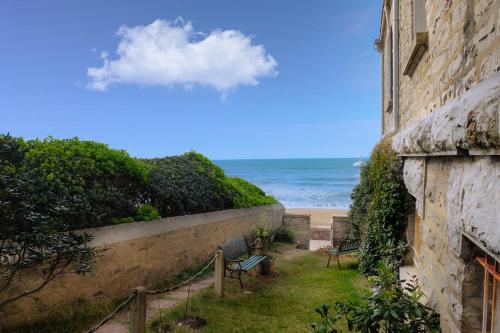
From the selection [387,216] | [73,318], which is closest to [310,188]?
[387,216]

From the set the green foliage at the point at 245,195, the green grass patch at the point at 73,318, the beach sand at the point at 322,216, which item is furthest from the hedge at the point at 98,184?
the beach sand at the point at 322,216

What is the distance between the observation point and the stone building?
1.80m

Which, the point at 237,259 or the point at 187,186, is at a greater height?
the point at 187,186

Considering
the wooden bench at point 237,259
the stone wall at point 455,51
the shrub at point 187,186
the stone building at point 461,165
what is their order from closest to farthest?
the stone building at point 461,165, the stone wall at point 455,51, the wooden bench at point 237,259, the shrub at point 187,186

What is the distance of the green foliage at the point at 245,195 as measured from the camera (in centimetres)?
1051

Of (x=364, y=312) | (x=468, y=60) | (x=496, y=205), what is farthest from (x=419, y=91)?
(x=496, y=205)

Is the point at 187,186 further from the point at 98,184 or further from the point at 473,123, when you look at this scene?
the point at 473,123

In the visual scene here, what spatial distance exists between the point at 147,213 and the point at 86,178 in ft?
4.58

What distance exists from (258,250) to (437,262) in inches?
241

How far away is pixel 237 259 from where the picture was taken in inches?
351

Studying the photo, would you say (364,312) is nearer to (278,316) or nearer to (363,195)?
(278,316)

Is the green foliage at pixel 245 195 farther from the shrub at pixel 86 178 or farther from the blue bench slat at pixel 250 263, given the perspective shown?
the shrub at pixel 86 178

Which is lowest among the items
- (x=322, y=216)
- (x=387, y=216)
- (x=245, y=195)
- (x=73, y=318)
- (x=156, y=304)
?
(x=322, y=216)

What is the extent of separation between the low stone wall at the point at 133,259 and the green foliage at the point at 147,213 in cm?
15
